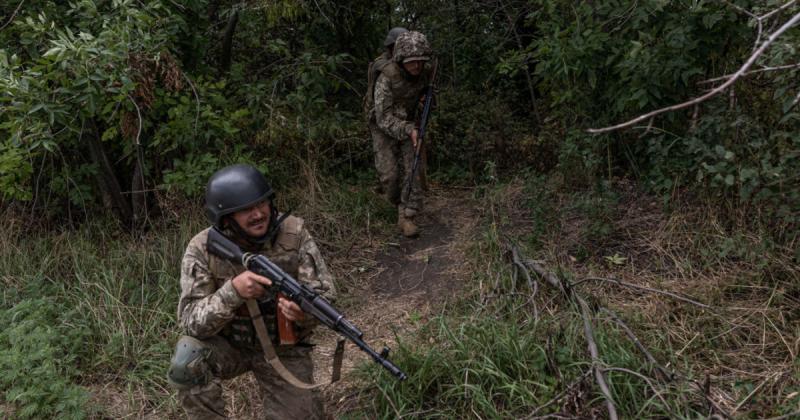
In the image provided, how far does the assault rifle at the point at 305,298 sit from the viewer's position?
272 centimetres

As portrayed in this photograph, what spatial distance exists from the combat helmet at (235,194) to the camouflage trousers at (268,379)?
0.59 meters

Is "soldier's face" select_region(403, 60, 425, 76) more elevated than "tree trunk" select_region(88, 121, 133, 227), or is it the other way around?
"soldier's face" select_region(403, 60, 425, 76)

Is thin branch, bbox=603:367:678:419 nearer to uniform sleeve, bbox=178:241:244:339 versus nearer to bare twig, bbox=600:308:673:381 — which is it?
bare twig, bbox=600:308:673:381


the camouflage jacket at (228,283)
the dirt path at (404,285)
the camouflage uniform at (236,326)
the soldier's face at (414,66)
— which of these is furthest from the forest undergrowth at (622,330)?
the soldier's face at (414,66)

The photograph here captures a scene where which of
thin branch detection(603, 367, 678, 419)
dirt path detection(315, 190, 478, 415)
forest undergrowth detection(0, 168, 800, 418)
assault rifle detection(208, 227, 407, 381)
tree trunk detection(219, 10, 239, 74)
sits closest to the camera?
assault rifle detection(208, 227, 407, 381)

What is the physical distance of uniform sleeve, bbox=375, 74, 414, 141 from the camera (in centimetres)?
584

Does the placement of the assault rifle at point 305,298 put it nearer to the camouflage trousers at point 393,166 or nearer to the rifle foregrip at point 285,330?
the rifle foregrip at point 285,330

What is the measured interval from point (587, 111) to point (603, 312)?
8.87 feet

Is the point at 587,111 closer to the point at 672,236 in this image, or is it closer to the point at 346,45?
the point at 672,236

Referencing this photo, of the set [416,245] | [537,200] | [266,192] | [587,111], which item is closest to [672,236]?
[537,200]

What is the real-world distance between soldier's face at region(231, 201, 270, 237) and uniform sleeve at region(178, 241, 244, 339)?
0.25m

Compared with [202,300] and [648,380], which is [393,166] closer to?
[202,300]

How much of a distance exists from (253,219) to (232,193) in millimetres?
163

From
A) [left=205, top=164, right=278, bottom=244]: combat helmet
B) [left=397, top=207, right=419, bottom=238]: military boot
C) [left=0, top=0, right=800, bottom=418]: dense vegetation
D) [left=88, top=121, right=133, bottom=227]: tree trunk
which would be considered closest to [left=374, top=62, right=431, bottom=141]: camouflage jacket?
[left=0, top=0, right=800, bottom=418]: dense vegetation
